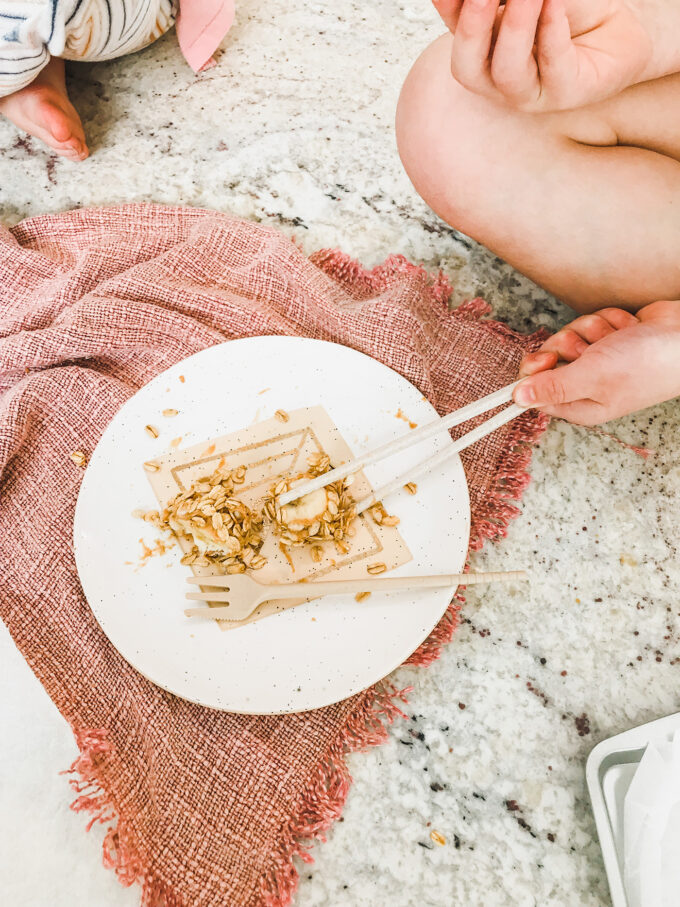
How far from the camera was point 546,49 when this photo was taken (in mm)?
625

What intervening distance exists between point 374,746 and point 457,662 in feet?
0.45

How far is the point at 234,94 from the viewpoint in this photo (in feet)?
3.78

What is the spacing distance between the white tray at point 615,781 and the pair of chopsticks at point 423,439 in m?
0.35

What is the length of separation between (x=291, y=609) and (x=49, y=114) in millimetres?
857

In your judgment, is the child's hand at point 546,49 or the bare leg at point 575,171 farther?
the bare leg at point 575,171

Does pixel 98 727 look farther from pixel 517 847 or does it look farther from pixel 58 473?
pixel 517 847

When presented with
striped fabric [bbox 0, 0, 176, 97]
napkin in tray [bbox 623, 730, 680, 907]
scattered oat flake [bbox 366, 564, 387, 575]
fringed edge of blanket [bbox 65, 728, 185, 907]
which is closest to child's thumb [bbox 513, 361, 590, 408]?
scattered oat flake [bbox 366, 564, 387, 575]

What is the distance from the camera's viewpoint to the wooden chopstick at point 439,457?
712 mm

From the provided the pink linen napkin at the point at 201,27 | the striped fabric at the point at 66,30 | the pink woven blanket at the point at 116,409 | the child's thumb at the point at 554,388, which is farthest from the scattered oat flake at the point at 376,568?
the pink linen napkin at the point at 201,27

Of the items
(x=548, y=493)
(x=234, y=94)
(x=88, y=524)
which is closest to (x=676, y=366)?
(x=548, y=493)

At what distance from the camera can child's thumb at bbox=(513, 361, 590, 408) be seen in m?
0.71

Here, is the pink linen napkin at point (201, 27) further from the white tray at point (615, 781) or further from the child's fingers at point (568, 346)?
the white tray at point (615, 781)

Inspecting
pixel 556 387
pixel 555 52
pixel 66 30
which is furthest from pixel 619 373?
pixel 66 30

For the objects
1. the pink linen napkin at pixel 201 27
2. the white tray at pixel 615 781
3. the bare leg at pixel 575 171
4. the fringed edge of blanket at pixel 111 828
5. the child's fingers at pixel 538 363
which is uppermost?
the pink linen napkin at pixel 201 27
